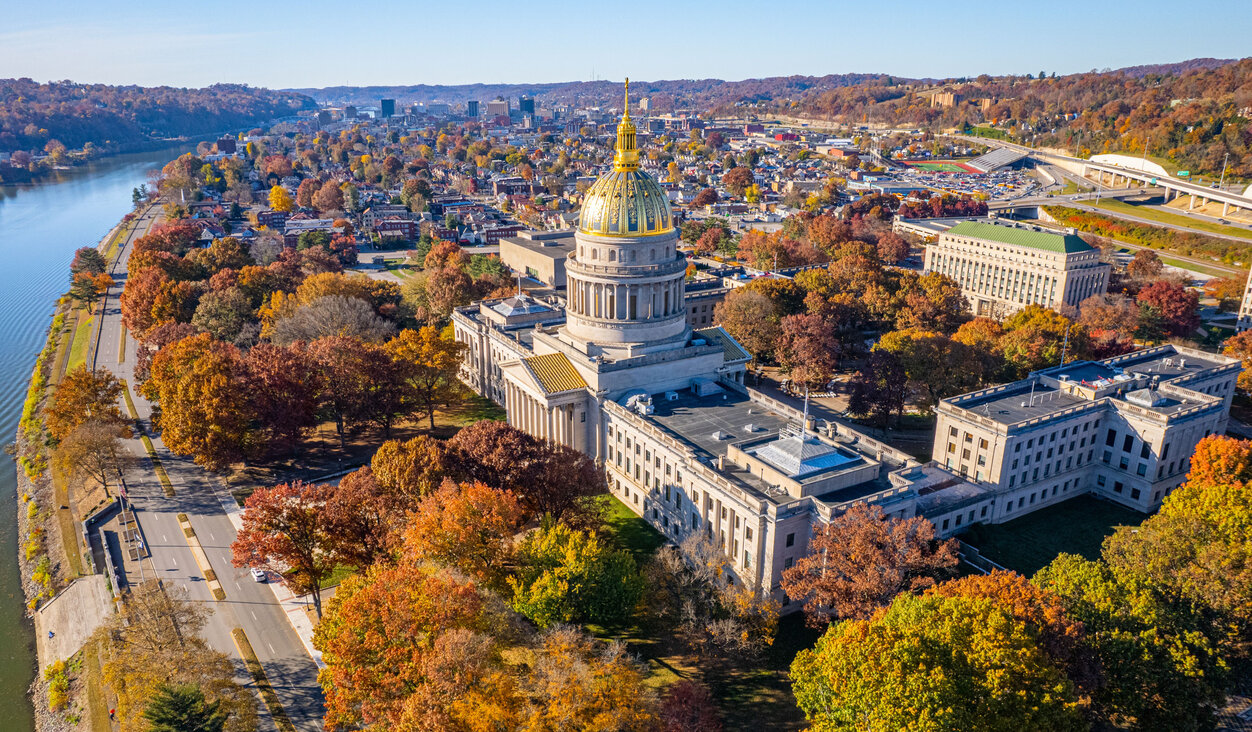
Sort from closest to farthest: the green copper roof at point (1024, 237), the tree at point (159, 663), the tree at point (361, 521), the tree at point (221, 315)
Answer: the tree at point (159, 663), the tree at point (361, 521), the tree at point (221, 315), the green copper roof at point (1024, 237)

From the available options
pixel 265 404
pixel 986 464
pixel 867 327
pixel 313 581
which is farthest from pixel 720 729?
pixel 867 327

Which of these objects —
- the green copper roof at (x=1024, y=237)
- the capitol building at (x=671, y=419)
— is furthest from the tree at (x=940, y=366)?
the green copper roof at (x=1024, y=237)

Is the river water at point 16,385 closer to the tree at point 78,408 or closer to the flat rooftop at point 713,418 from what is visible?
the tree at point 78,408

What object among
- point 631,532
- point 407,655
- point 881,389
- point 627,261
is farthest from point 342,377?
point 881,389

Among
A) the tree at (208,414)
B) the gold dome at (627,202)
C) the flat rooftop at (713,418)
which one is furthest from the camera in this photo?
the gold dome at (627,202)

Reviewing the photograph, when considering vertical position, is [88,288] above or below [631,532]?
above

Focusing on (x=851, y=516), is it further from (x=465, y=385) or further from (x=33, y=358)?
(x=33, y=358)

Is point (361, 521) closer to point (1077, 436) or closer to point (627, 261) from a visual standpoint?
point (627, 261)
